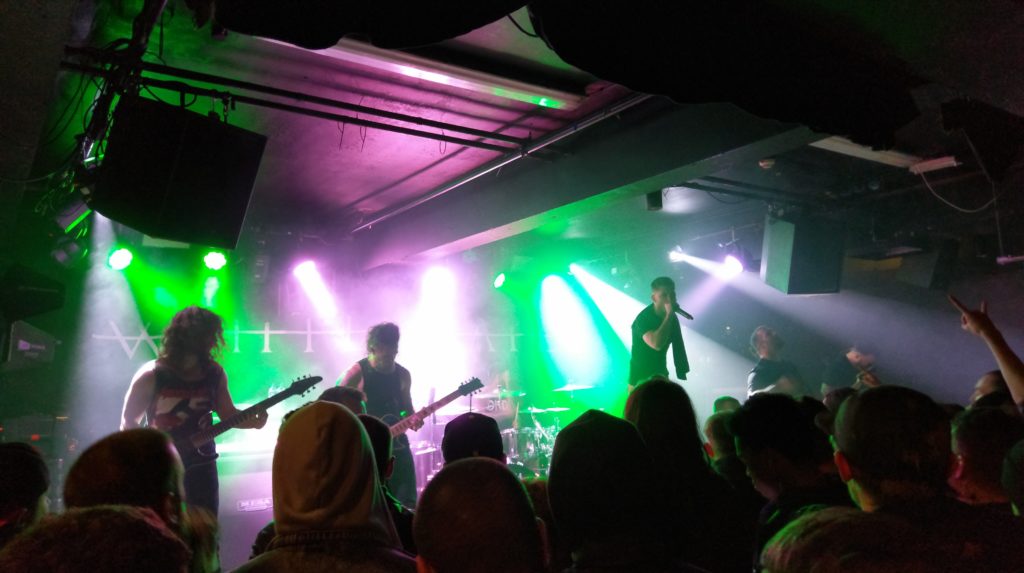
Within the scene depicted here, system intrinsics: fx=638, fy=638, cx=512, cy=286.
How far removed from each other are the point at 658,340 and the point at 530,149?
209 centimetres

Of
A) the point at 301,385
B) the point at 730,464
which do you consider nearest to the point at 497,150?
the point at 301,385

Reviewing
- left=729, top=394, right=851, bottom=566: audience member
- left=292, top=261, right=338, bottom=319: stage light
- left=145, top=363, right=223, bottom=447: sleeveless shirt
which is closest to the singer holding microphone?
left=145, top=363, right=223, bottom=447: sleeveless shirt

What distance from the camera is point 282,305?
31.1ft

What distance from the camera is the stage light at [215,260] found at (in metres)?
7.75

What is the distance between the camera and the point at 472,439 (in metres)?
2.49

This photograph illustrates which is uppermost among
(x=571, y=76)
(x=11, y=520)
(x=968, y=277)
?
(x=571, y=76)

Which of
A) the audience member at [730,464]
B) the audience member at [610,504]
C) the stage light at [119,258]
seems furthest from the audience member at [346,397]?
the stage light at [119,258]

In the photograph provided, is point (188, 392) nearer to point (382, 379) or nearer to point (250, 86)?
point (382, 379)

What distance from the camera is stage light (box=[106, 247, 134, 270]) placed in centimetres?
675

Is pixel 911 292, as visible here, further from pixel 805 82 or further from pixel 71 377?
pixel 71 377

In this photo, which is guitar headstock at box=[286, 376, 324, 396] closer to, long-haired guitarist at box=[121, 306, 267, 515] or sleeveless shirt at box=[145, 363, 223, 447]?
long-haired guitarist at box=[121, 306, 267, 515]

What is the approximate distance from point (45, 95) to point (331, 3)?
2.43 m

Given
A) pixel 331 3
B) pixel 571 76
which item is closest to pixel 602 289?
pixel 571 76

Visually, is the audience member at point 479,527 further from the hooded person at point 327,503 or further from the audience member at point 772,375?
the audience member at point 772,375
